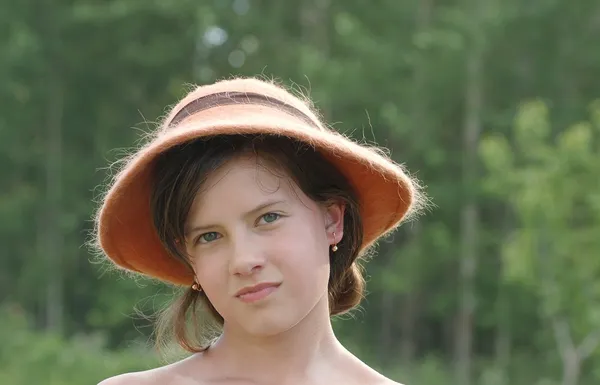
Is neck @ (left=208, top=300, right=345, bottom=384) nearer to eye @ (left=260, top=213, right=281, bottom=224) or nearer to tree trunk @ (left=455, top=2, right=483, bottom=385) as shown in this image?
eye @ (left=260, top=213, right=281, bottom=224)

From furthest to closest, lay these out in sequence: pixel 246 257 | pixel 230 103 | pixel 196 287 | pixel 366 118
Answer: pixel 366 118
pixel 196 287
pixel 230 103
pixel 246 257

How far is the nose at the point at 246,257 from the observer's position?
1414 mm

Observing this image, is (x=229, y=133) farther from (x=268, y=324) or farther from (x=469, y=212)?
(x=469, y=212)

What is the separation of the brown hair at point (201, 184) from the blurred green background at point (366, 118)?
11062 millimetres

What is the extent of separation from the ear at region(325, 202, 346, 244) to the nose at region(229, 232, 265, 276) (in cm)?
19

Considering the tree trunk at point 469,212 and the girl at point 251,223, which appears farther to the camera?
the tree trunk at point 469,212

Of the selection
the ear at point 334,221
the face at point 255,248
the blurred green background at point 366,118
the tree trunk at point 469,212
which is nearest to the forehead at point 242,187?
the face at point 255,248

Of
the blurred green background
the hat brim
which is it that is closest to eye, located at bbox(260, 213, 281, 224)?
the hat brim

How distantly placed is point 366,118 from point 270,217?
13278 mm

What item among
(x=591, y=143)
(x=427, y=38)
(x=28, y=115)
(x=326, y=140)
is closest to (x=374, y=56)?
(x=427, y=38)

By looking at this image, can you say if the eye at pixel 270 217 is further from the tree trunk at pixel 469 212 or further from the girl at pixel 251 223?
the tree trunk at pixel 469 212

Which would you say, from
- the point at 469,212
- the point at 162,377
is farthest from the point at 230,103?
the point at 469,212

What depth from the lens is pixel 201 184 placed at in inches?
58.4

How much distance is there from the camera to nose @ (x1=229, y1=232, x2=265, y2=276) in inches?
55.7
